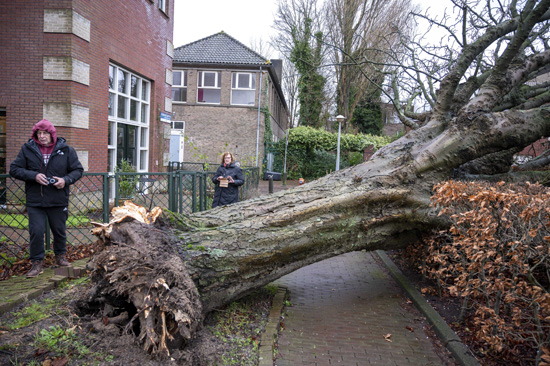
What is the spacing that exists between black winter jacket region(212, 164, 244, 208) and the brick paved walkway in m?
2.28

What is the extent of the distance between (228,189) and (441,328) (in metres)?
4.97

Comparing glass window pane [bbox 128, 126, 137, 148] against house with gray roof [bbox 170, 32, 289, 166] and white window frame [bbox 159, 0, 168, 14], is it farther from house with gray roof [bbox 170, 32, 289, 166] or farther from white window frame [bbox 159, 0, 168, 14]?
house with gray roof [bbox 170, 32, 289, 166]

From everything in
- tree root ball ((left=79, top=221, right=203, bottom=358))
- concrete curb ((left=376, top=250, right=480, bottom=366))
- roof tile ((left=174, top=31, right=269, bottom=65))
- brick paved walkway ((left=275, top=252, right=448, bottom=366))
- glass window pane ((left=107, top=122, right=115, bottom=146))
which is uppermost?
roof tile ((left=174, top=31, right=269, bottom=65))

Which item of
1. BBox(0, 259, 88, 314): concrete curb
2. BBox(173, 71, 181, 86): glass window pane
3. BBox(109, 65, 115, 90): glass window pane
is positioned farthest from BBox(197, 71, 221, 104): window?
BBox(0, 259, 88, 314): concrete curb

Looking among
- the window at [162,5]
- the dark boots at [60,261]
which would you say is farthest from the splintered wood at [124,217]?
the window at [162,5]

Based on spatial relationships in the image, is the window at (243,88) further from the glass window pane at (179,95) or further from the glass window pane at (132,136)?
the glass window pane at (132,136)

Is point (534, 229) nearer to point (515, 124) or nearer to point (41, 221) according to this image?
point (515, 124)

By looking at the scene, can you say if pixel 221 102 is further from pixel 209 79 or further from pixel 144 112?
pixel 144 112

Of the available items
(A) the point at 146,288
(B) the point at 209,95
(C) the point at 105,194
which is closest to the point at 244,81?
(B) the point at 209,95

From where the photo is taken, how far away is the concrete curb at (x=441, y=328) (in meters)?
3.85

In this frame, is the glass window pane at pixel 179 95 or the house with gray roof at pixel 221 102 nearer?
the house with gray roof at pixel 221 102

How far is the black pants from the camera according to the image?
15.0 ft

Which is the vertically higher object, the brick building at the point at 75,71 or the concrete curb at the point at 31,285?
the brick building at the point at 75,71

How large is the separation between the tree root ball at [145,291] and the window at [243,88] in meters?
21.8
